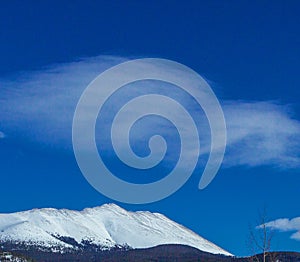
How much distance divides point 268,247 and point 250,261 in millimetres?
2406

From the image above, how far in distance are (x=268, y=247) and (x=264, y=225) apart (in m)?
1.10

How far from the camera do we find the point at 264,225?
93.7ft

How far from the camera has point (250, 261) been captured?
29969mm

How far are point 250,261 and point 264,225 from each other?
2.34 metres

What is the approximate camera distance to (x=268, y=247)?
2783 cm

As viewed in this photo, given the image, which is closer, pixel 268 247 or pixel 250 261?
pixel 268 247
